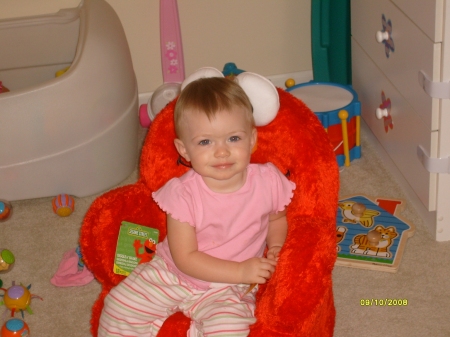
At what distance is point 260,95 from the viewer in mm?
1366

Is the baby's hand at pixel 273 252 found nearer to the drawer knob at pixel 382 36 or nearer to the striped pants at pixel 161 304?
the striped pants at pixel 161 304

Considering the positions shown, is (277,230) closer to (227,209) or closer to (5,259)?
(227,209)

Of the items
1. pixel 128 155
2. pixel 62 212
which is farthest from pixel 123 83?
pixel 62 212

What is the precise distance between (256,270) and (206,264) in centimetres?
10

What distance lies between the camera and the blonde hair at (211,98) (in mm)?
1271

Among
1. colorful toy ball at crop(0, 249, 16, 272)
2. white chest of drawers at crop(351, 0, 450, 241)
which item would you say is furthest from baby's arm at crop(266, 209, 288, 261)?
colorful toy ball at crop(0, 249, 16, 272)

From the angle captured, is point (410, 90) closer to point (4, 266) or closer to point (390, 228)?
point (390, 228)

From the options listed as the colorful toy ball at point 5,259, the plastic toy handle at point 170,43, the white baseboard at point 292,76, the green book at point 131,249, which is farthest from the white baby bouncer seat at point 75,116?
the green book at point 131,249

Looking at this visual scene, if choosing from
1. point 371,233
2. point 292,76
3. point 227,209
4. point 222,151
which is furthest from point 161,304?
point 292,76

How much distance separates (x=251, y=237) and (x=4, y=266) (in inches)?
28.9

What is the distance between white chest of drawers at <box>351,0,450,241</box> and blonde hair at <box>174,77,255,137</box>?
0.48m

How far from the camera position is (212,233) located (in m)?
1.37

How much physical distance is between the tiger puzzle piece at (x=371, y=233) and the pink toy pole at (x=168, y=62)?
72 cm

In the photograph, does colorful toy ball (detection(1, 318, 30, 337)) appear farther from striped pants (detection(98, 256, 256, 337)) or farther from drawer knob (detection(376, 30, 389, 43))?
drawer knob (detection(376, 30, 389, 43))
